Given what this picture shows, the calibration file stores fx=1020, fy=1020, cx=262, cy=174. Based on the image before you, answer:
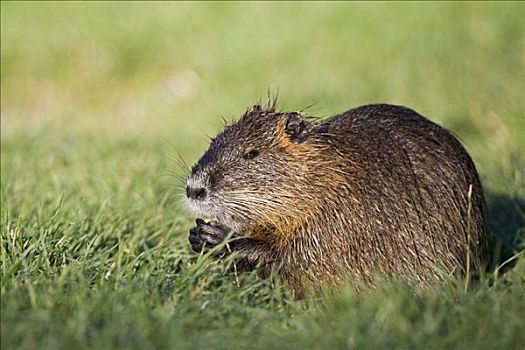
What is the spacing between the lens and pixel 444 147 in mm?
4316

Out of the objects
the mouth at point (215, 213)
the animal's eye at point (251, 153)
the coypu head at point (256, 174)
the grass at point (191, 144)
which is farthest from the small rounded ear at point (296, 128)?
the grass at point (191, 144)

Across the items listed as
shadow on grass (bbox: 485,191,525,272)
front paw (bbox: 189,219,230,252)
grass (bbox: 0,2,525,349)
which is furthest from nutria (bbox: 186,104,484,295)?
shadow on grass (bbox: 485,191,525,272)

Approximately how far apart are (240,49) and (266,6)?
1.12m

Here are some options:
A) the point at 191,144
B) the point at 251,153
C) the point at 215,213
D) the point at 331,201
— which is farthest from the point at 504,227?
the point at 191,144

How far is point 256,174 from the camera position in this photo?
404 centimetres

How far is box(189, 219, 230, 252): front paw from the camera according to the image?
3.91 m

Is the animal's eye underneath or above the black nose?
above

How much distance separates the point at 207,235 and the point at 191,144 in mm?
3190

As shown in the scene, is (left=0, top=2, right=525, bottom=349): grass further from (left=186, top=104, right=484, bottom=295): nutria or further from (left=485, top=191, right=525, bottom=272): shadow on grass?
(left=186, top=104, right=484, bottom=295): nutria

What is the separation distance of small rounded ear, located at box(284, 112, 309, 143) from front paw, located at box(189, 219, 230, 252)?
47 cm

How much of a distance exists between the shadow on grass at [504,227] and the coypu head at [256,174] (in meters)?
1.06

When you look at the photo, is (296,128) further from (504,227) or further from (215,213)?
(504,227)

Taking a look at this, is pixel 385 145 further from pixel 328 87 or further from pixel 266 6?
pixel 266 6

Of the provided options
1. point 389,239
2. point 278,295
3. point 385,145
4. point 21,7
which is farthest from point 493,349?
point 21,7
